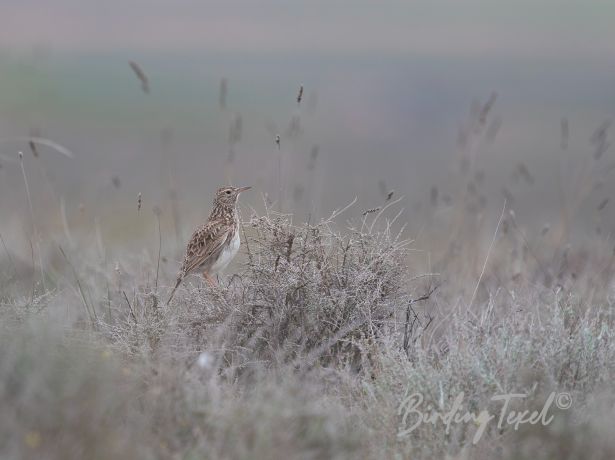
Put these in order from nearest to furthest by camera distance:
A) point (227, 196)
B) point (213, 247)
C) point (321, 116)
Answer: point (213, 247)
point (227, 196)
point (321, 116)

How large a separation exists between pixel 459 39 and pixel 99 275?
32621 mm

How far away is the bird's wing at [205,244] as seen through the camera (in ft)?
23.0

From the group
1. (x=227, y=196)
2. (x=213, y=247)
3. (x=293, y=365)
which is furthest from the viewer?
(x=227, y=196)

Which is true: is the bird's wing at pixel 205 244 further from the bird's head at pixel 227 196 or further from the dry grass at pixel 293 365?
the dry grass at pixel 293 365

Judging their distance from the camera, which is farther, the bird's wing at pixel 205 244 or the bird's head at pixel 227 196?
the bird's head at pixel 227 196

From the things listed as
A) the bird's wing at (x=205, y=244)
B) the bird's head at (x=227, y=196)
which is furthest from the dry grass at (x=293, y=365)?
the bird's head at (x=227, y=196)

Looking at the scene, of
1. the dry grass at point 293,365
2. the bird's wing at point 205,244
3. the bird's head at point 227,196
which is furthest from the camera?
the bird's head at point 227,196

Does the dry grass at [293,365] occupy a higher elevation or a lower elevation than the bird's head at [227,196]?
lower

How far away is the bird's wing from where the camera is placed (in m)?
7.01

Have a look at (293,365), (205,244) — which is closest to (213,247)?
(205,244)

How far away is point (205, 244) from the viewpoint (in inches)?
278

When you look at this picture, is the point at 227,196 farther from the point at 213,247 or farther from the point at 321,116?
the point at 321,116

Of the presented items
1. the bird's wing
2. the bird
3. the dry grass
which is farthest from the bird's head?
the dry grass

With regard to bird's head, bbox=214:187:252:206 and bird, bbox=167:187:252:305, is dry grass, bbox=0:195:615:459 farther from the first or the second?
bird's head, bbox=214:187:252:206
